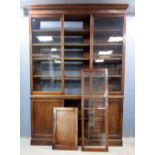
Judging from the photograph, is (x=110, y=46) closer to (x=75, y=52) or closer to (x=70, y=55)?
(x=75, y=52)

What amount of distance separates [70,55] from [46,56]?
0.61 meters

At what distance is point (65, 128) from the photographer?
4039 millimetres

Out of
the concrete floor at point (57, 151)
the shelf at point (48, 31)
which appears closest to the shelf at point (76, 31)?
the shelf at point (48, 31)

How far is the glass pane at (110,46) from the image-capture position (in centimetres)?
427

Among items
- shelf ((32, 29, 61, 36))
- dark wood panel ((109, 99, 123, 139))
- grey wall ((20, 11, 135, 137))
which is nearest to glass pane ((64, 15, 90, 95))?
shelf ((32, 29, 61, 36))

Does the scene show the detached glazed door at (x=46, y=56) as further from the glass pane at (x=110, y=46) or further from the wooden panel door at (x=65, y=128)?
the glass pane at (x=110, y=46)

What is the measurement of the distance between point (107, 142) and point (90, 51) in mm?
2069

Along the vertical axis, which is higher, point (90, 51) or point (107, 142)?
point (90, 51)

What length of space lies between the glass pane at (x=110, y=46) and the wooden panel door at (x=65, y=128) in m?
1.16

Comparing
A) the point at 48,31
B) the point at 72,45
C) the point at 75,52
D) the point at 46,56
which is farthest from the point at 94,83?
the point at 48,31

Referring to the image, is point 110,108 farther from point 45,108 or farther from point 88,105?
point 45,108

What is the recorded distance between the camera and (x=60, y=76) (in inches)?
170
